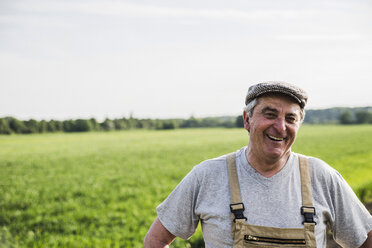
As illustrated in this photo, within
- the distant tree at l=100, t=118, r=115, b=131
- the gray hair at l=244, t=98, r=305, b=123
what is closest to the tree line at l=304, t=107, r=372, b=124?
the distant tree at l=100, t=118, r=115, b=131

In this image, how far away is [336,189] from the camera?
6.18 ft

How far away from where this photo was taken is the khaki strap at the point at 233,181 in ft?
5.97

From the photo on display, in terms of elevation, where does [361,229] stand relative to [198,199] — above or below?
below

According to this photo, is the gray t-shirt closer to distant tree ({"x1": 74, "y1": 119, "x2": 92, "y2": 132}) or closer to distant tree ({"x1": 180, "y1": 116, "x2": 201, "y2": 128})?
distant tree ({"x1": 74, "y1": 119, "x2": 92, "y2": 132})

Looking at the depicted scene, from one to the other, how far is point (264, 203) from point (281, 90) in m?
0.72

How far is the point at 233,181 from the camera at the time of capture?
1884 mm

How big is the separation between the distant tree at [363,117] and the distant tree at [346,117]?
2.46 m

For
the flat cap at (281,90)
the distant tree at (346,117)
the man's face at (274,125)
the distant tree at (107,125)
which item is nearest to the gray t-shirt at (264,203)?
the man's face at (274,125)

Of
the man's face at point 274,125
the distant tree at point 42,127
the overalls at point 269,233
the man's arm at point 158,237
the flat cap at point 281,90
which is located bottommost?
the distant tree at point 42,127

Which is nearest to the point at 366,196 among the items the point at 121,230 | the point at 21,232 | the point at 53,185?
the point at 121,230

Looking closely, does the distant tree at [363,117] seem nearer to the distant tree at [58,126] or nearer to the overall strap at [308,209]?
the distant tree at [58,126]

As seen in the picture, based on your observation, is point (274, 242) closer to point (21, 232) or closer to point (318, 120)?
point (21, 232)

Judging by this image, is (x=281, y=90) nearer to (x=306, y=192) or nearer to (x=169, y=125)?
(x=306, y=192)

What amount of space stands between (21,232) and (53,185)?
599cm
